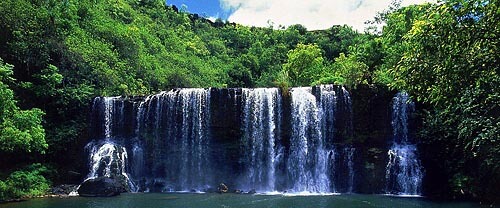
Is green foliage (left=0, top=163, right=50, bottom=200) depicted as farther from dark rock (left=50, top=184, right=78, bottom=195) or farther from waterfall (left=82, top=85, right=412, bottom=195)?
waterfall (left=82, top=85, right=412, bottom=195)

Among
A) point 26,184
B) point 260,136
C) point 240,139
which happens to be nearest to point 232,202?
point 240,139

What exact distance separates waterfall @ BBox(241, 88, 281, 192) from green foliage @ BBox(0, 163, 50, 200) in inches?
414

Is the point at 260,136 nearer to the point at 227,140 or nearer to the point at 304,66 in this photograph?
the point at 227,140

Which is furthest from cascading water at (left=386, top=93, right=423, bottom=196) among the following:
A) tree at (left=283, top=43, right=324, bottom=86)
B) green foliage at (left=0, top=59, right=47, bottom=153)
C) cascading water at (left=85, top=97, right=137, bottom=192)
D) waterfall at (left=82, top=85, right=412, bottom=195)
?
tree at (left=283, top=43, right=324, bottom=86)

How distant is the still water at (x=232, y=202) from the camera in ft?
62.4

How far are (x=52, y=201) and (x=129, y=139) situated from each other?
7.89 m

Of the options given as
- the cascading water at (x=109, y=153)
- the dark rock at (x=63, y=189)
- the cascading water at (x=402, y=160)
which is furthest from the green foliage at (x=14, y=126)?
the cascading water at (x=402, y=160)

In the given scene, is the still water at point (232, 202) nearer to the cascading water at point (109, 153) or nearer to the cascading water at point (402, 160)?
the cascading water at point (402, 160)

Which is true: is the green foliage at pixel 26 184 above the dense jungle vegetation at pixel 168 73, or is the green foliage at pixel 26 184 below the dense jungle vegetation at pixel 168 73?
below

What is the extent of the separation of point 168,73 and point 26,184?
62.8 ft

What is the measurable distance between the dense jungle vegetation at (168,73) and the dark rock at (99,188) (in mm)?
2173

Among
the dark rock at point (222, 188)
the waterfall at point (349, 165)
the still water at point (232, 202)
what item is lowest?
the still water at point (232, 202)

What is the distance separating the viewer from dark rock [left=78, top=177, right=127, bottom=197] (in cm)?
2266

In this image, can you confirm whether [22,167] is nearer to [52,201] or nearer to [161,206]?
[52,201]
